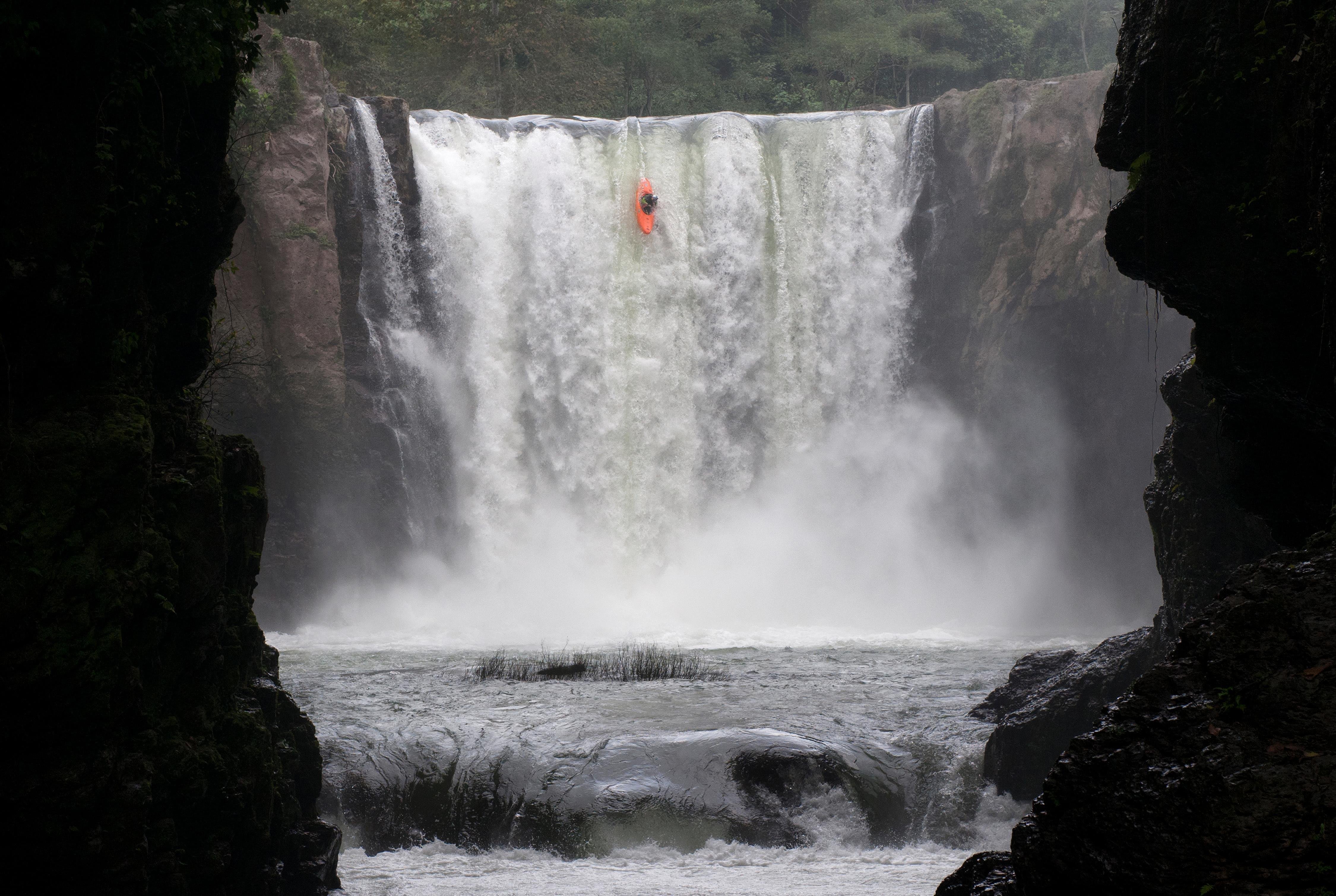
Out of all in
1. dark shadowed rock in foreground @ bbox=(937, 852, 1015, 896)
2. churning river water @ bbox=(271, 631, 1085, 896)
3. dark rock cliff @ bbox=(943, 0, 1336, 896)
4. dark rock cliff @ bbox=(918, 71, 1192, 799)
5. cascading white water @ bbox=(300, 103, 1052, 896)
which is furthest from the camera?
dark rock cliff @ bbox=(918, 71, 1192, 799)

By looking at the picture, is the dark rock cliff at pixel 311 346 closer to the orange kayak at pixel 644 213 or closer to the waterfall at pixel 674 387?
the waterfall at pixel 674 387

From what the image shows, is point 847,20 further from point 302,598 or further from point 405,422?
point 302,598

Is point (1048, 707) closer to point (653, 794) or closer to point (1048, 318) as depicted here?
point (653, 794)

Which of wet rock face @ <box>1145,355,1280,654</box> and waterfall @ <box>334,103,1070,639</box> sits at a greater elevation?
waterfall @ <box>334,103,1070,639</box>

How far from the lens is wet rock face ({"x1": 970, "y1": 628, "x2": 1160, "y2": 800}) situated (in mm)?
9766

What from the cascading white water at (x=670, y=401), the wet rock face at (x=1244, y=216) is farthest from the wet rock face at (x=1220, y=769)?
the cascading white water at (x=670, y=401)

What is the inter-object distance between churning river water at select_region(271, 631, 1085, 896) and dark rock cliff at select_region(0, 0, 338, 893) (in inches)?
78.9

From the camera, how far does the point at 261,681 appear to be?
7.76m

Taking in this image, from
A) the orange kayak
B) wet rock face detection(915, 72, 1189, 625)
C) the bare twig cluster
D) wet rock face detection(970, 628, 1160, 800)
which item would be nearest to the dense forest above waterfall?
the orange kayak

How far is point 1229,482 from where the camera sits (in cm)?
791

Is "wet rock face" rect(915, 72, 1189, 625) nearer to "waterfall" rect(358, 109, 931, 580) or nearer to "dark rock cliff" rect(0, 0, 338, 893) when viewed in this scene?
"waterfall" rect(358, 109, 931, 580)

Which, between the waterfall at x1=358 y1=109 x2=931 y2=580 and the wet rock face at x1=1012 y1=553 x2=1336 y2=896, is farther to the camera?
the waterfall at x1=358 y1=109 x2=931 y2=580

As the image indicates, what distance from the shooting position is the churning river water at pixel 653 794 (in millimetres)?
8336

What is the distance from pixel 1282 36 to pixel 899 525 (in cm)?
1994
